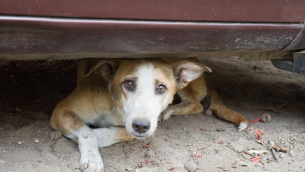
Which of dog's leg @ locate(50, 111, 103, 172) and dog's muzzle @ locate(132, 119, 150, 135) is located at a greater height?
dog's muzzle @ locate(132, 119, 150, 135)

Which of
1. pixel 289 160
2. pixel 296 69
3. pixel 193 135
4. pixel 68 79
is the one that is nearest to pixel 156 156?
pixel 193 135

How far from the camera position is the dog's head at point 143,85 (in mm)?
2316

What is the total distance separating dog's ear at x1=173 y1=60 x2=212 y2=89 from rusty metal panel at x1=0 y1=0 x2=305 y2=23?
25.2 inches

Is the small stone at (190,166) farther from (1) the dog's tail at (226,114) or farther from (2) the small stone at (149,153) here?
(1) the dog's tail at (226,114)

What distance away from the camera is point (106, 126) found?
3.04 m

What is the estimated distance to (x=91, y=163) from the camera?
2.21m

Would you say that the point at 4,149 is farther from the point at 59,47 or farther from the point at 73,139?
the point at 59,47

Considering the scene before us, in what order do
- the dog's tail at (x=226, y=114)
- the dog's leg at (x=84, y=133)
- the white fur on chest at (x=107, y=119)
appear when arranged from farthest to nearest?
the dog's tail at (x=226, y=114)
the white fur on chest at (x=107, y=119)
the dog's leg at (x=84, y=133)

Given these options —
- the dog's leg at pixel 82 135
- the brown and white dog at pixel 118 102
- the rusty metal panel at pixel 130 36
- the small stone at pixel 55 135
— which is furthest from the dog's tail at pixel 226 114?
the small stone at pixel 55 135

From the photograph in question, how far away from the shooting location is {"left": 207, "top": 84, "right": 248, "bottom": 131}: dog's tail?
3.16 m

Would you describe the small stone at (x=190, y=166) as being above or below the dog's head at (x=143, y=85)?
below

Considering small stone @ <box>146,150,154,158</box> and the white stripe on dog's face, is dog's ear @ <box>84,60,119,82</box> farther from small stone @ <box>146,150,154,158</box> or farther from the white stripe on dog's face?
small stone @ <box>146,150,154,158</box>

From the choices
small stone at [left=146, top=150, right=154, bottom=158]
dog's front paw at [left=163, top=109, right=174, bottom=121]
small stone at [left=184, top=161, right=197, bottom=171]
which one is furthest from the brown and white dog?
dog's front paw at [left=163, top=109, right=174, bottom=121]

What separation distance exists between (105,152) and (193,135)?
0.90 m
